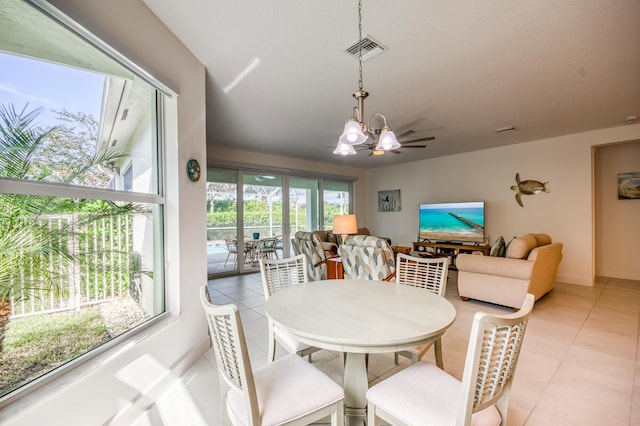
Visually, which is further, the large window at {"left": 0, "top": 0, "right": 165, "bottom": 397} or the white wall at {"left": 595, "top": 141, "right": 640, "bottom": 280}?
the white wall at {"left": 595, "top": 141, "right": 640, "bottom": 280}

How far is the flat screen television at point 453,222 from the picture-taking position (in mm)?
5547

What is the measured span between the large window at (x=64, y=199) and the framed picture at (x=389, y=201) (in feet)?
20.7

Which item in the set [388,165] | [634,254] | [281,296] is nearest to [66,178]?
[281,296]

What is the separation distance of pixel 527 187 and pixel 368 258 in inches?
156

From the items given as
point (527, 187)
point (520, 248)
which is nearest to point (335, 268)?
point (520, 248)

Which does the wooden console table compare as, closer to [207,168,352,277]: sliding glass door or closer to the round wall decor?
[207,168,352,277]: sliding glass door

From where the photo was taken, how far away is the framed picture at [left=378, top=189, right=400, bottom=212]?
7373mm

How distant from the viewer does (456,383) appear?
4.06ft

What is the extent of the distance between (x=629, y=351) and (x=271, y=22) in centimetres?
408

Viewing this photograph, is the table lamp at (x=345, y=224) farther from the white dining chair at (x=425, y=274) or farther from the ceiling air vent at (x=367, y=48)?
the ceiling air vent at (x=367, y=48)

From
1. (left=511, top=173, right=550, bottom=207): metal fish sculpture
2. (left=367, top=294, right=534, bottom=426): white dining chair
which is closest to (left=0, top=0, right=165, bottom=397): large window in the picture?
(left=367, top=294, right=534, bottom=426): white dining chair

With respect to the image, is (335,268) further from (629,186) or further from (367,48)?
(629,186)

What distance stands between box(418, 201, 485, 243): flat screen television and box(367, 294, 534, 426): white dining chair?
16.3 ft

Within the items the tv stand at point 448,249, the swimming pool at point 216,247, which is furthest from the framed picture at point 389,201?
the swimming pool at point 216,247
